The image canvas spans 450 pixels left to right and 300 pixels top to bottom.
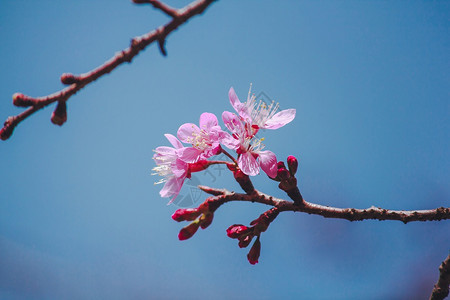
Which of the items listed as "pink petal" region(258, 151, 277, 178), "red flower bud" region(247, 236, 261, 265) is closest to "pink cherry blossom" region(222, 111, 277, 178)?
"pink petal" region(258, 151, 277, 178)

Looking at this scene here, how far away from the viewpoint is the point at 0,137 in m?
Result: 0.70

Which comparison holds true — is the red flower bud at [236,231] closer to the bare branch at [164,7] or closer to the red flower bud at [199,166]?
the red flower bud at [199,166]

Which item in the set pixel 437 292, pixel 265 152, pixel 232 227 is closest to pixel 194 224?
pixel 232 227

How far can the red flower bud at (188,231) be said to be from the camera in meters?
1.02

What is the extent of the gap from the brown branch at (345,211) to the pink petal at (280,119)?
0.87 feet

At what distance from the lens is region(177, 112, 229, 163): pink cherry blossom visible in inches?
43.1

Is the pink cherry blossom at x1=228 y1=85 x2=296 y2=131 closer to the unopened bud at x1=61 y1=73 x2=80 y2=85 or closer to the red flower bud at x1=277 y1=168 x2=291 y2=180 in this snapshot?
the red flower bud at x1=277 y1=168 x2=291 y2=180

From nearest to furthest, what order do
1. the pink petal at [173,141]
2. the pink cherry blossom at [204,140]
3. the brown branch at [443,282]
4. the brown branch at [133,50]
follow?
the brown branch at [133,50] → the brown branch at [443,282] → the pink cherry blossom at [204,140] → the pink petal at [173,141]

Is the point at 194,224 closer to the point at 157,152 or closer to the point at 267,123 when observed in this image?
the point at 157,152

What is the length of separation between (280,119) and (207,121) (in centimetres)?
27

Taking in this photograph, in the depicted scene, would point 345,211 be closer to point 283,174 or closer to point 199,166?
point 283,174

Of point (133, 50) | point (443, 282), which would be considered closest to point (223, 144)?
point (133, 50)

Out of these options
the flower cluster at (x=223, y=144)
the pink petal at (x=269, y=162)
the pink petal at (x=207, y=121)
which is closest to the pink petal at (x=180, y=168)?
the flower cluster at (x=223, y=144)

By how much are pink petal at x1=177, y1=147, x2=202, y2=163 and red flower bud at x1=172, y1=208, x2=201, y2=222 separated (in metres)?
0.17
